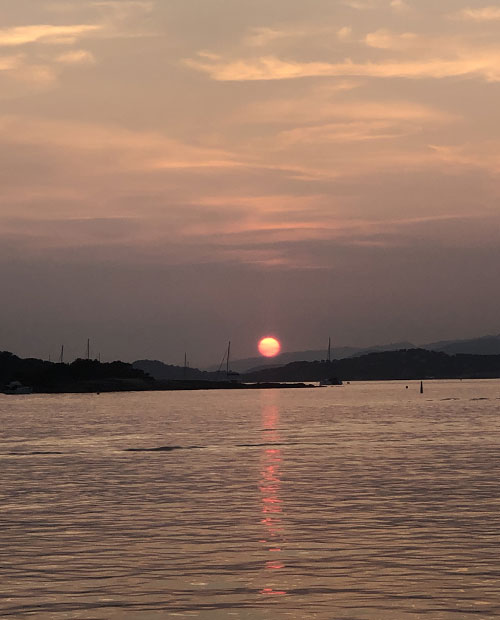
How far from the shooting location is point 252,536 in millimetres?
34812

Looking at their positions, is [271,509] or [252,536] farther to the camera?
[271,509]

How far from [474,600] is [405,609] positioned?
181 cm

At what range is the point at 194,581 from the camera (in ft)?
88.6

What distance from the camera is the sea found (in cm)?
2450

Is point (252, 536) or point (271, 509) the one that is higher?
point (271, 509)

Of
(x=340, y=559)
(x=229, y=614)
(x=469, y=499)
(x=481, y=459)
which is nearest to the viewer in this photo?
(x=229, y=614)

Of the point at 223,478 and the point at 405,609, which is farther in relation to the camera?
the point at 223,478

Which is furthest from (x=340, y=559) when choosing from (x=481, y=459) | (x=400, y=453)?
(x=400, y=453)

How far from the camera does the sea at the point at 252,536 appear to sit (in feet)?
80.4

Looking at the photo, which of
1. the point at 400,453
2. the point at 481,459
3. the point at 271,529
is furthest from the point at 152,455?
the point at 271,529

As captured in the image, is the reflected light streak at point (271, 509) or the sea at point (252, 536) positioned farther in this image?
the reflected light streak at point (271, 509)

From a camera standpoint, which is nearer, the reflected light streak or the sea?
the sea

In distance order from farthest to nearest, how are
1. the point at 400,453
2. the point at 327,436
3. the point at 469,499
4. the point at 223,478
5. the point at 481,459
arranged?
the point at 327,436 < the point at 400,453 < the point at 481,459 < the point at 223,478 < the point at 469,499

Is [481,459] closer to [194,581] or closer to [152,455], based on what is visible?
[152,455]
